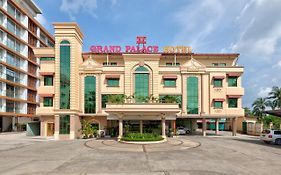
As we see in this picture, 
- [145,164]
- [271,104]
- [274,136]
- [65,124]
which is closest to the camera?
[145,164]

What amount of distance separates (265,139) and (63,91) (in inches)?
1241

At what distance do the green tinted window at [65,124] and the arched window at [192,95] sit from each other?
20961mm

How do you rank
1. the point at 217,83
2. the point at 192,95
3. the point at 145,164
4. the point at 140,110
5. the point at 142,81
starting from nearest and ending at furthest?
1. the point at 145,164
2. the point at 140,110
3. the point at 142,81
4. the point at 192,95
5. the point at 217,83

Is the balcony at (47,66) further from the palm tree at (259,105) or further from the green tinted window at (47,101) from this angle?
the palm tree at (259,105)

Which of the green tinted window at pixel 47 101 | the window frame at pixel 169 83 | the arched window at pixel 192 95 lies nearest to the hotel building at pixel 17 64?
the green tinted window at pixel 47 101

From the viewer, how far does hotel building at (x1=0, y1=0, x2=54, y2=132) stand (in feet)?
172

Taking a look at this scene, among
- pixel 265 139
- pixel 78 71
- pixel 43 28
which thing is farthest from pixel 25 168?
pixel 43 28

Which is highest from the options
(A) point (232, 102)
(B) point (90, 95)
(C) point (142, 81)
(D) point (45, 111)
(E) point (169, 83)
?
(C) point (142, 81)

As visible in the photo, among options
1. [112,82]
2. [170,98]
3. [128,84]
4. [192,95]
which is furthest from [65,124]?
[192,95]

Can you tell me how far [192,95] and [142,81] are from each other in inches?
375

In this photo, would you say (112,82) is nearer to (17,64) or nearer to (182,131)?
(182,131)

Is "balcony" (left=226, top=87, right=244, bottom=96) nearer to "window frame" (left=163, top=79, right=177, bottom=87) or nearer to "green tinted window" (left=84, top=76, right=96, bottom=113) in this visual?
"window frame" (left=163, top=79, right=177, bottom=87)

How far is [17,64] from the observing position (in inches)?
2285

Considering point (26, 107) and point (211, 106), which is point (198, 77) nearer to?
point (211, 106)
